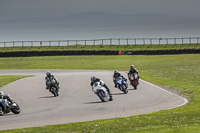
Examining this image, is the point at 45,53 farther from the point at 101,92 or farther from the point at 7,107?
the point at 7,107

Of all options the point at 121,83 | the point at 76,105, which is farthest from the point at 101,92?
the point at 121,83

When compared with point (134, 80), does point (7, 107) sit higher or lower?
lower

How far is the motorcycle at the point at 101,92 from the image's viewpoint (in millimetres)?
25484

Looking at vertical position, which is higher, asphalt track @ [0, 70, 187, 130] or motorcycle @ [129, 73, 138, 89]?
motorcycle @ [129, 73, 138, 89]

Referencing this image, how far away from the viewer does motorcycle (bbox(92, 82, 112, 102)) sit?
2548cm

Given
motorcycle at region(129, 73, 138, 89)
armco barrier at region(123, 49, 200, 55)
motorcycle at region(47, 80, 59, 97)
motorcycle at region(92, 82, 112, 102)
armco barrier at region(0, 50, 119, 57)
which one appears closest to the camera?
motorcycle at region(92, 82, 112, 102)

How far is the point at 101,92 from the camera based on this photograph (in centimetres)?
2550

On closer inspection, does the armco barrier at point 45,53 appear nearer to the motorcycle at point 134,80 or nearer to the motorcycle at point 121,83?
the motorcycle at point 134,80

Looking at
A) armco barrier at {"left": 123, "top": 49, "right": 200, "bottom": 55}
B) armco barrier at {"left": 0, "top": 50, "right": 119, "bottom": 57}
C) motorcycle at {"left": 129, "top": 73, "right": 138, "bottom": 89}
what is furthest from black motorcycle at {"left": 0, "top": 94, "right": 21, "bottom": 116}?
armco barrier at {"left": 0, "top": 50, "right": 119, "bottom": 57}

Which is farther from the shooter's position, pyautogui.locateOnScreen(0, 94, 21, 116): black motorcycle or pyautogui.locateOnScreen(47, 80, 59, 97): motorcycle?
pyautogui.locateOnScreen(47, 80, 59, 97): motorcycle

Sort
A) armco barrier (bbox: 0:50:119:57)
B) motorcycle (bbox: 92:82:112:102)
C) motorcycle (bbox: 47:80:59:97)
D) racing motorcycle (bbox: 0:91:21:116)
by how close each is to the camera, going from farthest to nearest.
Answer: armco barrier (bbox: 0:50:119:57)
motorcycle (bbox: 47:80:59:97)
motorcycle (bbox: 92:82:112:102)
racing motorcycle (bbox: 0:91:21:116)

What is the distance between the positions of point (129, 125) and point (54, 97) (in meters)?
12.9

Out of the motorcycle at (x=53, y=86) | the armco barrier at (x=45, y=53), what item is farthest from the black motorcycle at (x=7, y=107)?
the armco barrier at (x=45, y=53)

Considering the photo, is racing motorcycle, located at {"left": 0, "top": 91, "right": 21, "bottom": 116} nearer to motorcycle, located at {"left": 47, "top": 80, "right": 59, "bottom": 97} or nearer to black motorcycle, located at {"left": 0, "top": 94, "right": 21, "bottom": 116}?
black motorcycle, located at {"left": 0, "top": 94, "right": 21, "bottom": 116}
